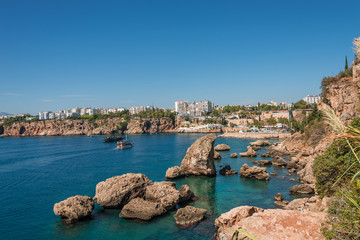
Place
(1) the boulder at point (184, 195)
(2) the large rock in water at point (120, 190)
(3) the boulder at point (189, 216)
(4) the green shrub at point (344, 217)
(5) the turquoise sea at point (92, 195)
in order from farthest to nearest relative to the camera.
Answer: (1) the boulder at point (184, 195) < (2) the large rock in water at point (120, 190) < (3) the boulder at point (189, 216) < (5) the turquoise sea at point (92, 195) < (4) the green shrub at point (344, 217)

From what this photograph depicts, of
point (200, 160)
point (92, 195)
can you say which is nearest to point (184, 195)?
point (200, 160)

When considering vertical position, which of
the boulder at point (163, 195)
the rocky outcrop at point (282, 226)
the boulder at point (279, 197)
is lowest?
the boulder at point (279, 197)

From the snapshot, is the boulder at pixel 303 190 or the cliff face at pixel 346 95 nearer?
the boulder at pixel 303 190

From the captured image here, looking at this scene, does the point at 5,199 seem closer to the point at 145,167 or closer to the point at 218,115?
the point at 145,167

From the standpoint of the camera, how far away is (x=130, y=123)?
14438cm

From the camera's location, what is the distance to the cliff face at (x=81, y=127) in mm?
141375

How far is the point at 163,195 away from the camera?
21984mm

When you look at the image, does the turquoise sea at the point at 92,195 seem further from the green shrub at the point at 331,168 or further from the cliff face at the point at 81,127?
the cliff face at the point at 81,127

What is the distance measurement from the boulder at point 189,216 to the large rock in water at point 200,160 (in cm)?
1351

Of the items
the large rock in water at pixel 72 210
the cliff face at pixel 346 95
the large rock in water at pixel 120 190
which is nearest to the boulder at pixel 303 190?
the cliff face at pixel 346 95

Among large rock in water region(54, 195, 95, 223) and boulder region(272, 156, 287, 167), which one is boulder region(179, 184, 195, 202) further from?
boulder region(272, 156, 287, 167)

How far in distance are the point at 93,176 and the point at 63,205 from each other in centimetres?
1702

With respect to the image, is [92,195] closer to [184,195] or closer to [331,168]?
[184,195]

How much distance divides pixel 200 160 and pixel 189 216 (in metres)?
14.6
